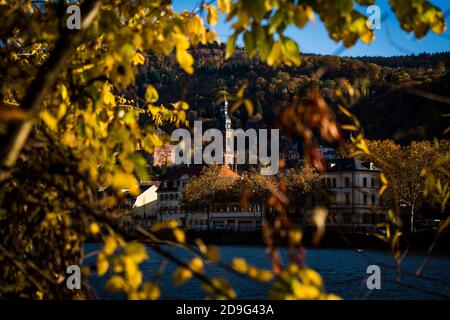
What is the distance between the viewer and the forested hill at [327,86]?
2762 mm

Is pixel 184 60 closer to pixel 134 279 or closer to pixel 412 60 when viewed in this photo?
pixel 134 279

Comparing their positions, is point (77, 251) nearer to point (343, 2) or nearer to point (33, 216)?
point (33, 216)

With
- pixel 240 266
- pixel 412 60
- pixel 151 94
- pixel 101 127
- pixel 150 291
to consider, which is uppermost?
pixel 412 60

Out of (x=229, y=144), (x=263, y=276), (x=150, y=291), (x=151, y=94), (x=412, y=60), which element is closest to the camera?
(x=263, y=276)

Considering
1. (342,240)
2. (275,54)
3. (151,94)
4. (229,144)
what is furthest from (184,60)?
(229,144)

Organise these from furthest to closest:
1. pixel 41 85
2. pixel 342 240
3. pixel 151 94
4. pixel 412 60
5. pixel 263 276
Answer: pixel 412 60 < pixel 342 240 < pixel 151 94 < pixel 41 85 < pixel 263 276

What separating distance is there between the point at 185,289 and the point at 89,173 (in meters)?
18.5

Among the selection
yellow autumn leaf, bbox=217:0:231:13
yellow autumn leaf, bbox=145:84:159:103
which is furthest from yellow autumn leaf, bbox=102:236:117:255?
yellow autumn leaf, bbox=217:0:231:13

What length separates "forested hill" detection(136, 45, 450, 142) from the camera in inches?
109

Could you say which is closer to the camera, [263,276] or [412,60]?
[263,276]

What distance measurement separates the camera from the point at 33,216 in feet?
9.22

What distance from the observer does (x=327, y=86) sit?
15.0 feet

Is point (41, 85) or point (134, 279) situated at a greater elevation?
point (41, 85)

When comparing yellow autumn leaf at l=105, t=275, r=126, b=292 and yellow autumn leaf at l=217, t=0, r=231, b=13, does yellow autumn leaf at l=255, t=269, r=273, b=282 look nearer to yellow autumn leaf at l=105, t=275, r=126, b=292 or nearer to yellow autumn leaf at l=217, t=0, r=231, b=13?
Answer: yellow autumn leaf at l=105, t=275, r=126, b=292
